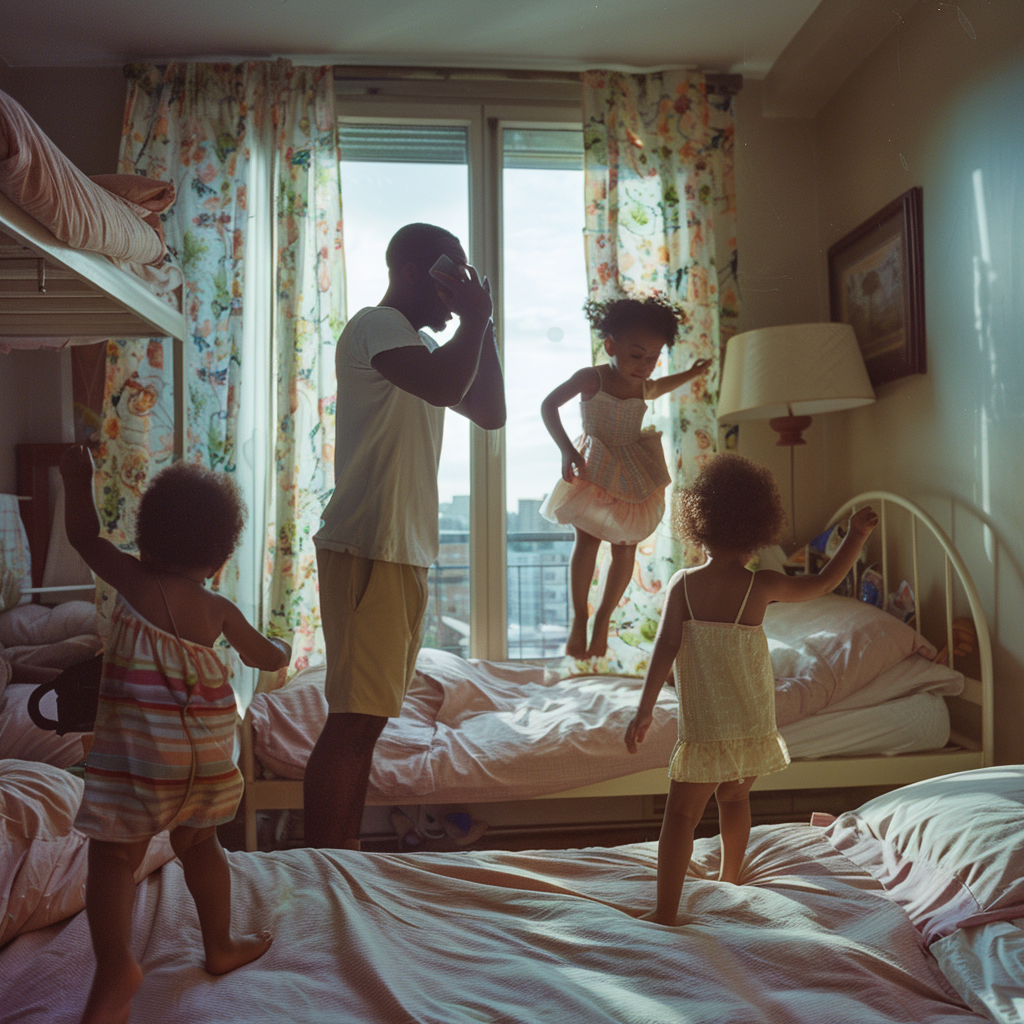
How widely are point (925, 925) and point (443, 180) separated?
2.64 meters

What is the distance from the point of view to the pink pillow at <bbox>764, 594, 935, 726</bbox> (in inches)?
82.6

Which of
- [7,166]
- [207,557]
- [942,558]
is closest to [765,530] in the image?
[207,557]

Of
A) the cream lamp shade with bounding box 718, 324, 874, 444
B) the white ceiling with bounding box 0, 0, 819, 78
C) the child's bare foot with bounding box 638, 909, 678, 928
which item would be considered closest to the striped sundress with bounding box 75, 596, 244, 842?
the child's bare foot with bounding box 638, 909, 678, 928

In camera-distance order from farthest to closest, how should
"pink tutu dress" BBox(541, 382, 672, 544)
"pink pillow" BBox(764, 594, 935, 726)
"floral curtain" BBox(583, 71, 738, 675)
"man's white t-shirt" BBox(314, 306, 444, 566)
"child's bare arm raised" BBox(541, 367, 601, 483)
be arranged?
"floral curtain" BBox(583, 71, 738, 675) < "pink pillow" BBox(764, 594, 935, 726) < "pink tutu dress" BBox(541, 382, 672, 544) < "child's bare arm raised" BBox(541, 367, 601, 483) < "man's white t-shirt" BBox(314, 306, 444, 566)

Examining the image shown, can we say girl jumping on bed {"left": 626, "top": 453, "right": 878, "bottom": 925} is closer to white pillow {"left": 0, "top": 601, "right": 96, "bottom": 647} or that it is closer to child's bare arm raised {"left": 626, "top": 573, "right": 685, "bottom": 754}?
child's bare arm raised {"left": 626, "top": 573, "right": 685, "bottom": 754}

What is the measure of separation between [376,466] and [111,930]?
31.8 inches

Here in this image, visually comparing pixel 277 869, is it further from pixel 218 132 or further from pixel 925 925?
pixel 218 132

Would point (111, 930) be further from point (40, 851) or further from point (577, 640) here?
point (577, 640)

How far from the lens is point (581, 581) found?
6.96ft

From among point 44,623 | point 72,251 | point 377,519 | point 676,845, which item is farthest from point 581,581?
point 44,623

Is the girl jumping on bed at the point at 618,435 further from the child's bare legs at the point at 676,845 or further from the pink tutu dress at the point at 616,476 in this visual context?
→ the child's bare legs at the point at 676,845

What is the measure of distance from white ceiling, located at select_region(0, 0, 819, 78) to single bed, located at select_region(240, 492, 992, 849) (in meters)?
1.59

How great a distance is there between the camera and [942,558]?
2.25m

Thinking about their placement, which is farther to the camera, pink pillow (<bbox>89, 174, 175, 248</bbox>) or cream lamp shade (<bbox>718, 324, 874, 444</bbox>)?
cream lamp shade (<bbox>718, 324, 874, 444</bbox>)
